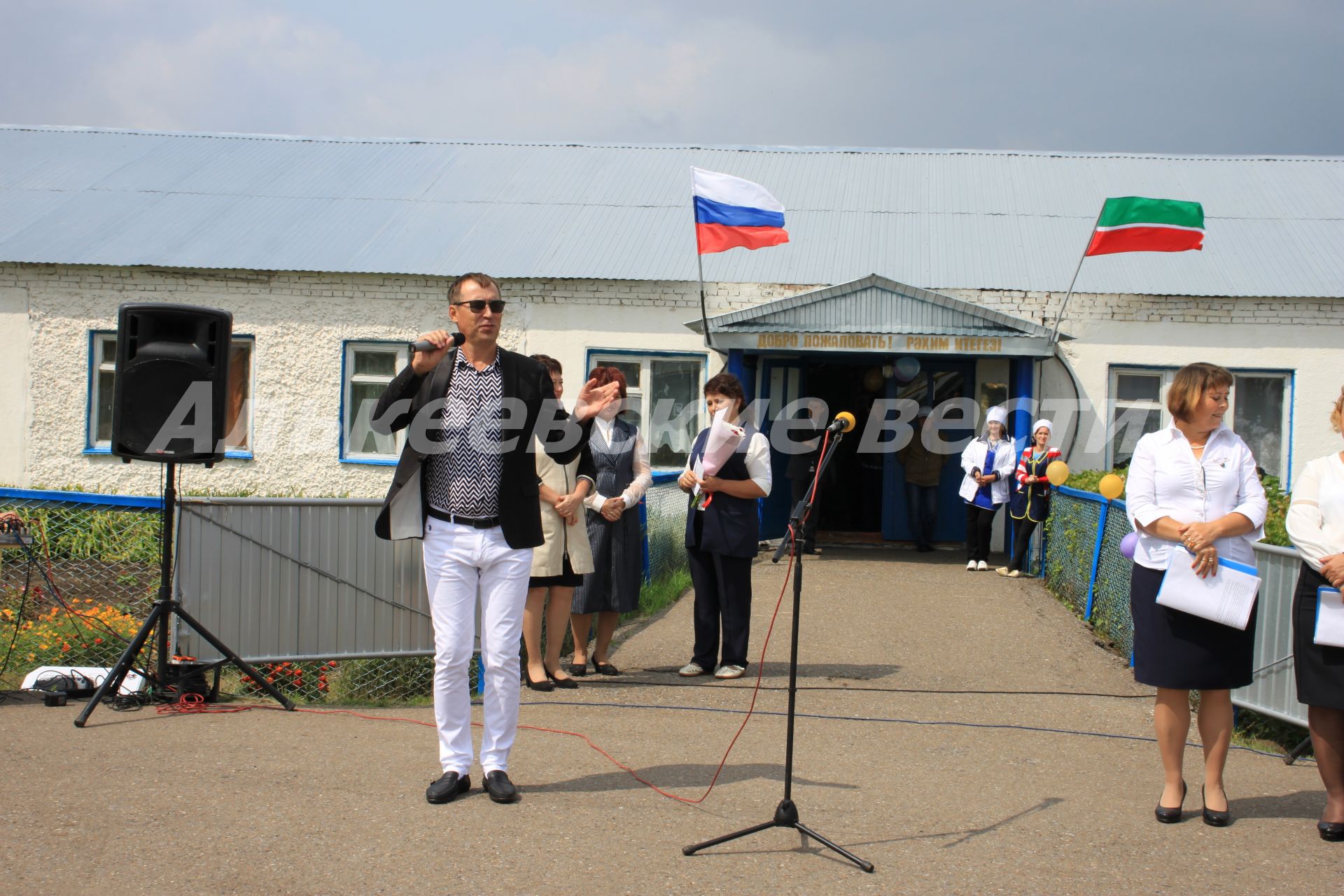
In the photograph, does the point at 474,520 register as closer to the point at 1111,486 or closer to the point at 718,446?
the point at 718,446

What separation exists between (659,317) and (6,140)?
11.7m

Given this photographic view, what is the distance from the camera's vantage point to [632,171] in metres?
17.6

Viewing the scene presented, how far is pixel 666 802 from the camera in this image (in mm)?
4555

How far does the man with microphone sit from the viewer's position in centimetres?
447

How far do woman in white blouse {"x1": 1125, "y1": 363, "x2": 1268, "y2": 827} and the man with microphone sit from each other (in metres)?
2.35

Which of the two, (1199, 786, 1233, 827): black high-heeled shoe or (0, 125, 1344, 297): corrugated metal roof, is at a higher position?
(0, 125, 1344, 297): corrugated metal roof

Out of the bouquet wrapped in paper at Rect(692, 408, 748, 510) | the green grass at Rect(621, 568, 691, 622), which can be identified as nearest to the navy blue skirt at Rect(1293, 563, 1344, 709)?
the bouquet wrapped in paper at Rect(692, 408, 748, 510)

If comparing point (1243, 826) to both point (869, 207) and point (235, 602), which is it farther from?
point (869, 207)

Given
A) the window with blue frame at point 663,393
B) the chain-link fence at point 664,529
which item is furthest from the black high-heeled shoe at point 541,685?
the window with blue frame at point 663,393

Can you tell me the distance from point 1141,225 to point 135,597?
10.1m

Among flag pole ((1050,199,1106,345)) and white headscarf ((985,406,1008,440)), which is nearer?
white headscarf ((985,406,1008,440))

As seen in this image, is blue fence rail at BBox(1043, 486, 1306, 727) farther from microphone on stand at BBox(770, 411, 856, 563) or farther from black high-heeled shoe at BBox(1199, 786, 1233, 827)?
microphone on stand at BBox(770, 411, 856, 563)

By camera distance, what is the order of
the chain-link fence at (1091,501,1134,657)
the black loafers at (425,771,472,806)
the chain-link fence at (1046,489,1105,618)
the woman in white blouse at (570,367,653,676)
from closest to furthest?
the black loafers at (425,771,472,806) → the woman in white blouse at (570,367,653,676) → the chain-link fence at (1091,501,1134,657) → the chain-link fence at (1046,489,1105,618)

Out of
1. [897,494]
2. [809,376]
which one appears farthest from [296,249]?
[897,494]
